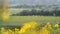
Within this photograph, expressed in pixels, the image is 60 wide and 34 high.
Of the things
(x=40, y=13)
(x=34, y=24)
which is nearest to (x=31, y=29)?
(x=34, y=24)

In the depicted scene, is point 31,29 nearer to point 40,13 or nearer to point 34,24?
point 34,24

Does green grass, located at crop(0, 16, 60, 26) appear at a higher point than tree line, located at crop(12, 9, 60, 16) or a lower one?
lower

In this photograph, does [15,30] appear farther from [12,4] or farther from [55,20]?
[55,20]

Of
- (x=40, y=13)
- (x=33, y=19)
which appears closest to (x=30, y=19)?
(x=33, y=19)

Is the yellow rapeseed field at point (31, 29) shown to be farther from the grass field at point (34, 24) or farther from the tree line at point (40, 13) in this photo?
the tree line at point (40, 13)

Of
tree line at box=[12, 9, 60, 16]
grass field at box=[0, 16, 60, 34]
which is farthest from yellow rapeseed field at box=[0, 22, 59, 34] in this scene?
tree line at box=[12, 9, 60, 16]

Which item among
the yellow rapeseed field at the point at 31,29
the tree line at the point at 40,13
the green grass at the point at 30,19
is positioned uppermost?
the tree line at the point at 40,13

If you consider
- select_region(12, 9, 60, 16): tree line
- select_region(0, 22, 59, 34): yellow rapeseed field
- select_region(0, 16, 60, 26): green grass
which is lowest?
select_region(0, 22, 59, 34): yellow rapeseed field

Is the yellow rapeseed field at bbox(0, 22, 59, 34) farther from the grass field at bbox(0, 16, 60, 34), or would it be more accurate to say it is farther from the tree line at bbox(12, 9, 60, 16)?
the tree line at bbox(12, 9, 60, 16)

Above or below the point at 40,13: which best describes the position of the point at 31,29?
below

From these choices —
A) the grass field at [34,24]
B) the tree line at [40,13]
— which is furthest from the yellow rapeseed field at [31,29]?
the tree line at [40,13]

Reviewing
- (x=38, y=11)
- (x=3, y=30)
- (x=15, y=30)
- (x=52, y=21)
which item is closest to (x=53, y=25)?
(x=52, y=21)
